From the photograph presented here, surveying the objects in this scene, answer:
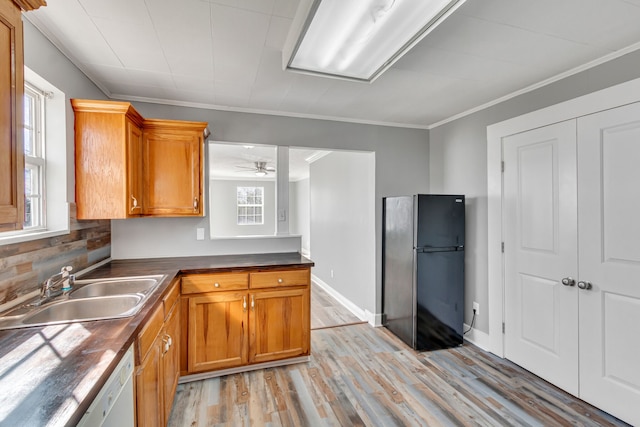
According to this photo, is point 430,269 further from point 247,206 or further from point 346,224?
point 247,206

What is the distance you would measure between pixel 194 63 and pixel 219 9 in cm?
67

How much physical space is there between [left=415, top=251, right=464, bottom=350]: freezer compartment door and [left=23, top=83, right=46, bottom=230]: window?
2870mm

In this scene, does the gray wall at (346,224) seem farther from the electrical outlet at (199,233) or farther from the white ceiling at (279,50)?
the electrical outlet at (199,233)

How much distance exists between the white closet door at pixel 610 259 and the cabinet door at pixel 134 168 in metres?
3.21

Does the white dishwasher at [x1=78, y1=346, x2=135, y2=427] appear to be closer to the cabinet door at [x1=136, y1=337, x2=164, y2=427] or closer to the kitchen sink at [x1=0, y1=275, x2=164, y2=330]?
the cabinet door at [x1=136, y1=337, x2=164, y2=427]

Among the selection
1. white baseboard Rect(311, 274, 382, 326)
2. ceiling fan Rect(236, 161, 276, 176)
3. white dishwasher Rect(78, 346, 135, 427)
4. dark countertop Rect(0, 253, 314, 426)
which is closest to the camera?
dark countertop Rect(0, 253, 314, 426)

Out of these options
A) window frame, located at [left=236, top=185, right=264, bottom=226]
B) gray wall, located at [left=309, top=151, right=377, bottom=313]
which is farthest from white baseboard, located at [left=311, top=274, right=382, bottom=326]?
window frame, located at [left=236, top=185, right=264, bottom=226]

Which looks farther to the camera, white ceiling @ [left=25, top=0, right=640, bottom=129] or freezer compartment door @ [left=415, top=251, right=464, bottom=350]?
freezer compartment door @ [left=415, top=251, right=464, bottom=350]

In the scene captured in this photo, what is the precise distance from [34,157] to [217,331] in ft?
5.42

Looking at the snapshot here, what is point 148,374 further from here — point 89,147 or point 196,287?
point 89,147

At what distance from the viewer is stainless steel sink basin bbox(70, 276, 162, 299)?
1.90m

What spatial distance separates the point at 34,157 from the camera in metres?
1.81

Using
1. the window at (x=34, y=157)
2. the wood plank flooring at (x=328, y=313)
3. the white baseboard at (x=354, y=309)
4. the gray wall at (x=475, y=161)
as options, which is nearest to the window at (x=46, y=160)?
the window at (x=34, y=157)

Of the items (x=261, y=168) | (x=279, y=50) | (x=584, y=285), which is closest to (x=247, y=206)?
(x=261, y=168)
